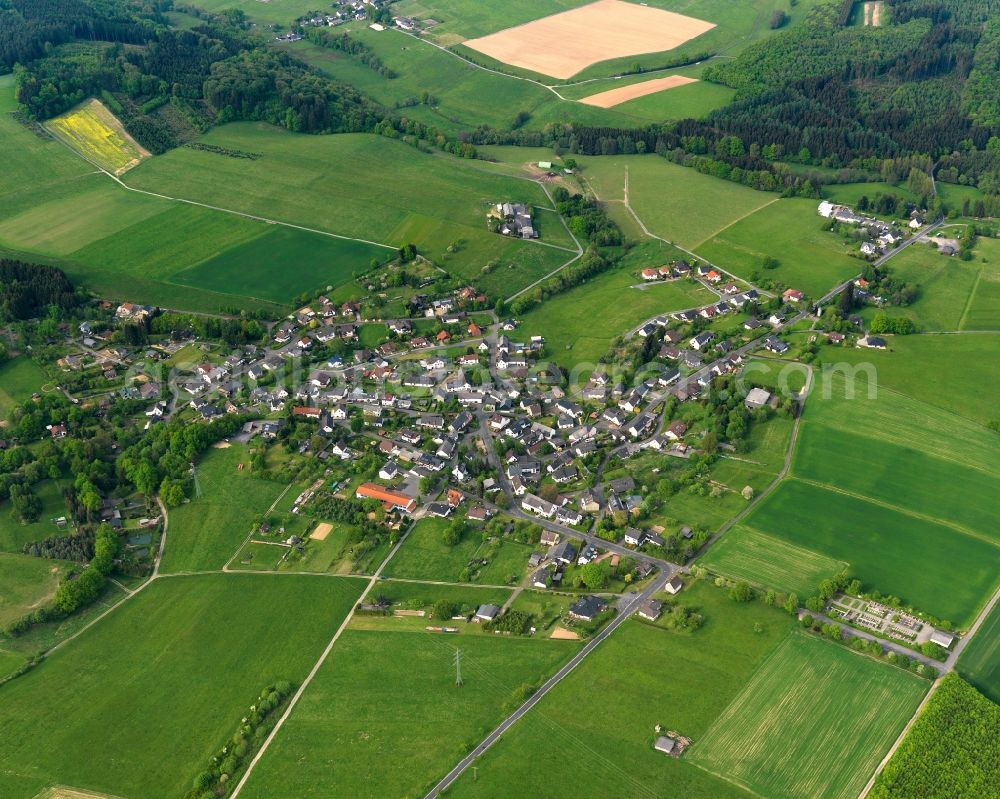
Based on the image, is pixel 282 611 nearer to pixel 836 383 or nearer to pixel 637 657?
pixel 637 657

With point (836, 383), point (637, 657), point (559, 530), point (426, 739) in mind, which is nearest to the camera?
point (426, 739)

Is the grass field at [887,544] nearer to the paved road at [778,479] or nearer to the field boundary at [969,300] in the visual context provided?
the paved road at [778,479]

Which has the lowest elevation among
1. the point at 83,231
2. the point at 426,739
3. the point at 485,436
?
the point at 426,739

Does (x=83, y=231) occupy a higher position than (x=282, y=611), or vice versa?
(x=83, y=231)

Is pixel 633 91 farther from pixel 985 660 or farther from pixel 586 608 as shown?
pixel 985 660

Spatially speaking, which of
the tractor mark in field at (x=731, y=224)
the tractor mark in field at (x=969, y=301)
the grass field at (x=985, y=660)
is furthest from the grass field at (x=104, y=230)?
the grass field at (x=985, y=660)

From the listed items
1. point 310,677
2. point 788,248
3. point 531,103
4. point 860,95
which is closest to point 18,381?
point 310,677

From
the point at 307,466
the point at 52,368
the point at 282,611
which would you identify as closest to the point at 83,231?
the point at 52,368
